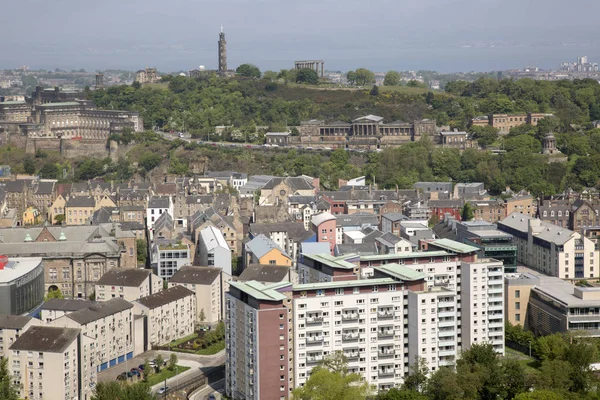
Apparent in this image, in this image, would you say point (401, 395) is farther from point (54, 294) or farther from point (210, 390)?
point (54, 294)

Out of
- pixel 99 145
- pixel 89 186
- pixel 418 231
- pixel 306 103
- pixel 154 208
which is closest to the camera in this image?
pixel 418 231

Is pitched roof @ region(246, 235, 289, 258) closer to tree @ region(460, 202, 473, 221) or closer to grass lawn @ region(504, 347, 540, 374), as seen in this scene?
grass lawn @ region(504, 347, 540, 374)

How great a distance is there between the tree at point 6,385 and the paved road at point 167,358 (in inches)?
117

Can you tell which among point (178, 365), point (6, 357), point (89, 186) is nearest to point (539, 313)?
point (178, 365)

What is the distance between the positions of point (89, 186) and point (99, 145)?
14045 mm

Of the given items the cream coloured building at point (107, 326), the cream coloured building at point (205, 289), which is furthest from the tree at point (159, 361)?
the cream coloured building at point (205, 289)

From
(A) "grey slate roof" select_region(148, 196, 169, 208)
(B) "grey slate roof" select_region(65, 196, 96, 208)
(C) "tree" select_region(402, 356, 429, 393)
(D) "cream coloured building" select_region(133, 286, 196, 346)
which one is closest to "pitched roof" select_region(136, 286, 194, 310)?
(D) "cream coloured building" select_region(133, 286, 196, 346)

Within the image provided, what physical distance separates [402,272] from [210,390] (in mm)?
6083

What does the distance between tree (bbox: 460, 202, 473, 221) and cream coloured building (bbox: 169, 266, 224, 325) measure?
1561 cm

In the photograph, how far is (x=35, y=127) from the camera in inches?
2638

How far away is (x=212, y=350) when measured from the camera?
3191 cm

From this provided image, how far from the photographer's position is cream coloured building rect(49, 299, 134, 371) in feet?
96.1

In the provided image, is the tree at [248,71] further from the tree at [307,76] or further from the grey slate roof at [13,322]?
the grey slate roof at [13,322]

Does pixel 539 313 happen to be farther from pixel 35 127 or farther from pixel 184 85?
pixel 184 85
